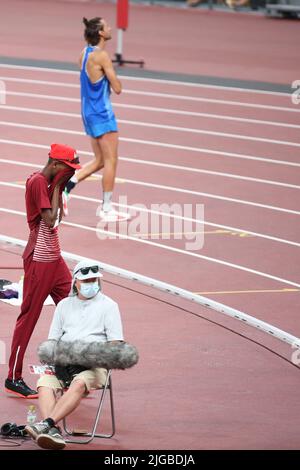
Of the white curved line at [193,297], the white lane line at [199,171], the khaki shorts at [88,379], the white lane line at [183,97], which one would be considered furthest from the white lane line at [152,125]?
the khaki shorts at [88,379]

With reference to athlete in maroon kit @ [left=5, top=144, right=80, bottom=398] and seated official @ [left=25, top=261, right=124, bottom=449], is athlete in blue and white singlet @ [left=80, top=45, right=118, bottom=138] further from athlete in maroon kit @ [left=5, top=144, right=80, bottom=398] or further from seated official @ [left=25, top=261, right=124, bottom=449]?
seated official @ [left=25, top=261, right=124, bottom=449]

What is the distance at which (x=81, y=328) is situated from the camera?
985 centimetres

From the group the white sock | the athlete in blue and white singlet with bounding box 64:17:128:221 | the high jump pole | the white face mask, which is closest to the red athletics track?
the white sock

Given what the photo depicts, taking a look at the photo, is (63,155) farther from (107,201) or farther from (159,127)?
(159,127)

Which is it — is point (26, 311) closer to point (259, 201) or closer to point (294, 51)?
point (259, 201)

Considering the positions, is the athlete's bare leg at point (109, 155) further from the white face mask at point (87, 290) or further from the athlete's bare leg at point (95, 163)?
the white face mask at point (87, 290)

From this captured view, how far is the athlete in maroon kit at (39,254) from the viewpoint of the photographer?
10414 mm

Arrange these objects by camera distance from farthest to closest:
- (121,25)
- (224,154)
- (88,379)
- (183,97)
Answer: (121,25) < (183,97) < (224,154) < (88,379)

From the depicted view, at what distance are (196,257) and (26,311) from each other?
14.4 feet

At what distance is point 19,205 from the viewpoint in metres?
16.5

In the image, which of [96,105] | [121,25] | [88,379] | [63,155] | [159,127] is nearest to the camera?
[88,379]

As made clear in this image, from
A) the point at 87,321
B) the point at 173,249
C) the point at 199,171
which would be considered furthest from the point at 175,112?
the point at 87,321

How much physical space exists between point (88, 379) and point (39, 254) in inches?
51.0
